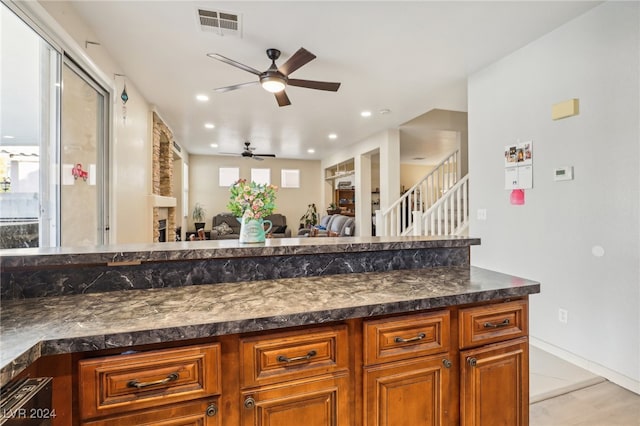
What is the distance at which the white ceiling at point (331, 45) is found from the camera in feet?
7.64

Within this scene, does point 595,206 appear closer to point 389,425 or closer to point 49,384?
point 389,425

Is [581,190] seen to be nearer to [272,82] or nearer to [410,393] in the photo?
Answer: [410,393]

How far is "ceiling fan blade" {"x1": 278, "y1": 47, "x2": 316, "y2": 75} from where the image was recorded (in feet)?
8.47

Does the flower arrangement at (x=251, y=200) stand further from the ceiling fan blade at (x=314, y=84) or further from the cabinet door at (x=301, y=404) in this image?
the ceiling fan blade at (x=314, y=84)

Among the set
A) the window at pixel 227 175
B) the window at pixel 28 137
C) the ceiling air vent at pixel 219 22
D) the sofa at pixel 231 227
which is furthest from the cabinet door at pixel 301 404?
the window at pixel 227 175

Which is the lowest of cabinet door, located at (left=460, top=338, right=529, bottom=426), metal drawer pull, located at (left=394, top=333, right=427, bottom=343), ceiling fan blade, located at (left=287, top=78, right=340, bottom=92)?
cabinet door, located at (left=460, top=338, right=529, bottom=426)

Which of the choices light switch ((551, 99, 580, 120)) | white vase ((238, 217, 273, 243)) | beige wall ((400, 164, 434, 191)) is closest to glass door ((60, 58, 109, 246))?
white vase ((238, 217, 273, 243))

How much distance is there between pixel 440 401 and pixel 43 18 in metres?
3.16

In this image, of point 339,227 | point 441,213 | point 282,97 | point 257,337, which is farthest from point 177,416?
point 339,227

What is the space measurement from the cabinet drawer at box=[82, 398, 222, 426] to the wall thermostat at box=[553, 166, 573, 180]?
283cm

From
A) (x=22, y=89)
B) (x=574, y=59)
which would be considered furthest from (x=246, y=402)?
(x=574, y=59)

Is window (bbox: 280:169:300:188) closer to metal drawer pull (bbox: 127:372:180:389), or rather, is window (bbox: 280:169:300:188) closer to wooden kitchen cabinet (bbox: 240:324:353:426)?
wooden kitchen cabinet (bbox: 240:324:353:426)

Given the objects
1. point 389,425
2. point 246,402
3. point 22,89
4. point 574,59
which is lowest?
point 389,425

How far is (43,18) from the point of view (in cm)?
205
